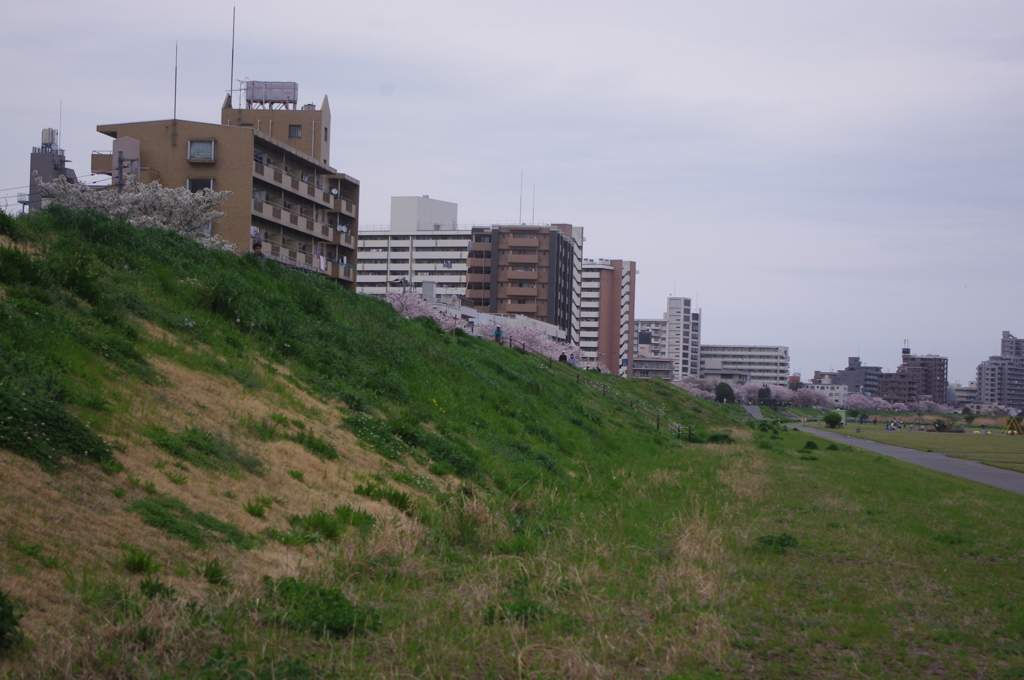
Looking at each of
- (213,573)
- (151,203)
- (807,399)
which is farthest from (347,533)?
(807,399)

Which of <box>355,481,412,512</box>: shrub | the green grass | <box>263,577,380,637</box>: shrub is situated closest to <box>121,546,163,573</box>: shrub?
<box>263,577,380,637</box>: shrub

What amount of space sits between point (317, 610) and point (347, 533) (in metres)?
2.70

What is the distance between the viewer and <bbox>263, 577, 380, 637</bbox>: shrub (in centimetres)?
693

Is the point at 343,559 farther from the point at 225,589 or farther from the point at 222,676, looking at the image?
the point at 222,676

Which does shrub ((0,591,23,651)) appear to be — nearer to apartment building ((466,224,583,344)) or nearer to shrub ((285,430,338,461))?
shrub ((285,430,338,461))

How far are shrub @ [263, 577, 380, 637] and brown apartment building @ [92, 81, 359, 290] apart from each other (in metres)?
46.2

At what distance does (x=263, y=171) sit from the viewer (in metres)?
56.0

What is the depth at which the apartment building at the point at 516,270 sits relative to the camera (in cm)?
12762

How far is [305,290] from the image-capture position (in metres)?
22.5

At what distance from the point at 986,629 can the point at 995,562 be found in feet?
14.8

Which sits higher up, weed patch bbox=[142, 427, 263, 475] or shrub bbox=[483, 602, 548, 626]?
weed patch bbox=[142, 427, 263, 475]

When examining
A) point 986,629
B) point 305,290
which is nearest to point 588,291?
point 305,290

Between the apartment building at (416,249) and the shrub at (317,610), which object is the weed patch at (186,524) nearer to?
the shrub at (317,610)

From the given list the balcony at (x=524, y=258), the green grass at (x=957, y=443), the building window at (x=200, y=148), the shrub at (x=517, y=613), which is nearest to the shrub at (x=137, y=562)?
the shrub at (x=517, y=613)
